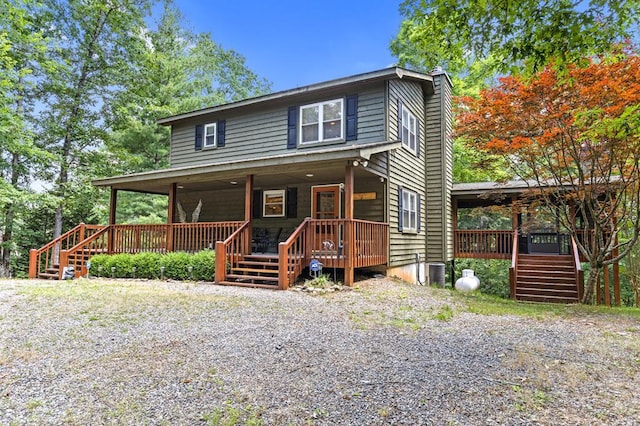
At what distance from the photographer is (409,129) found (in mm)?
12320

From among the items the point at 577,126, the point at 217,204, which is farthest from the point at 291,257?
the point at 577,126

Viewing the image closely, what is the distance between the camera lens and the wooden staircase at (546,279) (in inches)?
420

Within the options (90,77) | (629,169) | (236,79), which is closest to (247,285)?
(629,169)

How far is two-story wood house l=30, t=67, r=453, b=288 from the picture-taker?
9.08 metres

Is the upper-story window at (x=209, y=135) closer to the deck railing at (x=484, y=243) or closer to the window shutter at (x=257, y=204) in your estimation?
the window shutter at (x=257, y=204)

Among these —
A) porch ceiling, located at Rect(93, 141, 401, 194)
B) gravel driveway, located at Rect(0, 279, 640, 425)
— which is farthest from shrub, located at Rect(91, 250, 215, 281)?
gravel driveway, located at Rect(0, 279, 640, 425)

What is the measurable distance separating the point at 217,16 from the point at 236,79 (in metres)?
4.07

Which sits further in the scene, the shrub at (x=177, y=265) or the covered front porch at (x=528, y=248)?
the covered front porch at (x=528, y=248)

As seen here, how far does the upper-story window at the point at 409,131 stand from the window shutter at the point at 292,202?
3.68 m

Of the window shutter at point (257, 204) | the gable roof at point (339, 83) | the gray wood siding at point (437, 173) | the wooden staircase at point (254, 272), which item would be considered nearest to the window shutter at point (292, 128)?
the gable roof at point (339, 83)

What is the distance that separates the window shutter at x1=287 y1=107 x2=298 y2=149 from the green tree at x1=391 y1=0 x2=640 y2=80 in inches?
280

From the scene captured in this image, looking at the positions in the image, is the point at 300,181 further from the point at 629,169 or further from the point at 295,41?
the point at 295,41

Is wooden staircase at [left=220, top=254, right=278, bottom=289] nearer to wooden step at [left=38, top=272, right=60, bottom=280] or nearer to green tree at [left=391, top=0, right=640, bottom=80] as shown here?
wooden step at [left=38, top=272, right=60, bottom=280]

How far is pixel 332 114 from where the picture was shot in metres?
11.5
